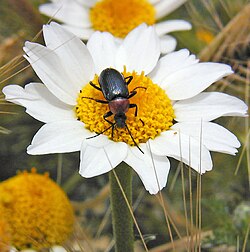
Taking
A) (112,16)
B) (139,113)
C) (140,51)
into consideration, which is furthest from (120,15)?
(139,113)

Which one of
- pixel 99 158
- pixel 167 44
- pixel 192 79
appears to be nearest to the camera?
pixel 99 158

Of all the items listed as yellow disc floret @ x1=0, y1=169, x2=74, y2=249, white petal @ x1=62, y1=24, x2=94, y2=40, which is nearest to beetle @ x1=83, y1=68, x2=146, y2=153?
yellow disc floret @ x1=0, y1=169, x2=74, y2=249

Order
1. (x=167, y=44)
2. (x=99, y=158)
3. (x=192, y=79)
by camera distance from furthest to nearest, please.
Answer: (x=167, y=44), (x=192, y=79), (x=99, y=158)

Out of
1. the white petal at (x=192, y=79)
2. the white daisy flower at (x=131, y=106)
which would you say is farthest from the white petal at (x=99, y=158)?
the white petal at (x=192, y=79)

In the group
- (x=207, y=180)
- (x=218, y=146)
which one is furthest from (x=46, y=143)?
(x=207, y=180)

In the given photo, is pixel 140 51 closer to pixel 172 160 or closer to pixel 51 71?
pixel 51 71

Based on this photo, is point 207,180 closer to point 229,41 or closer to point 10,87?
point 229,41
